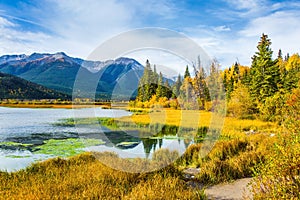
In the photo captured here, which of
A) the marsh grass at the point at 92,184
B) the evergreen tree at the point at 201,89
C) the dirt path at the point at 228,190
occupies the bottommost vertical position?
the dirt path at the point at 228,190

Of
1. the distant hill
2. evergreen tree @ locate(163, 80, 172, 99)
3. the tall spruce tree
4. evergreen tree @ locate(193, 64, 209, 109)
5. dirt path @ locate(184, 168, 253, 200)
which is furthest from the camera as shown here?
the distant hill

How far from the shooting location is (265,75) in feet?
97.8

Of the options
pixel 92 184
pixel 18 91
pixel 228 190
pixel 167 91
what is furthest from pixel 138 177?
pixel 18 91

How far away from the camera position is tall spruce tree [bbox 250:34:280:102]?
2941cm

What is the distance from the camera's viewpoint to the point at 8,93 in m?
93.4

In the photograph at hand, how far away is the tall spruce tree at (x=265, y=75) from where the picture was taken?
1158 inches

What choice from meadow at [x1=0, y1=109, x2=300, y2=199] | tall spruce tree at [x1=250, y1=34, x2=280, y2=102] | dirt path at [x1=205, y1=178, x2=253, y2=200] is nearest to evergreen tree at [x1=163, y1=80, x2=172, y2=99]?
tall spruce tree at [x1=250, y1=34, x2=280, y2=102]

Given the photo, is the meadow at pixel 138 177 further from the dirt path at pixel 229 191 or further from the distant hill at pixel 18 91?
the distant hill at pixel 18 91

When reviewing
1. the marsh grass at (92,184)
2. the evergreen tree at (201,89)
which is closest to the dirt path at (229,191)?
the marsh grass at (92,184)

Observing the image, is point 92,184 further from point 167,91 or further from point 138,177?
point 167,91

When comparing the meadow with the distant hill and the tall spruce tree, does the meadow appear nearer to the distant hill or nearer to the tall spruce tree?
the tall spruce tree

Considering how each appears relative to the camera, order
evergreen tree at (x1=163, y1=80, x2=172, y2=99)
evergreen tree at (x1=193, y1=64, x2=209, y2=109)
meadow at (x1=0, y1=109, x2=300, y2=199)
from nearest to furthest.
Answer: meadow at (x1=0, y1=109, x2=300, y2=199) < evergreen tree at (x1=193, y1=64, x2=209, y2=109) < evergreen tree at (x1=163, y1=80, x2=172, y2=99)

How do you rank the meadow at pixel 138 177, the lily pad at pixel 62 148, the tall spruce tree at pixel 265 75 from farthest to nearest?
the tall spruce tree at pixel 265 75 → the lily pad at pixel 62 148 → the meadow at pixel 138 177

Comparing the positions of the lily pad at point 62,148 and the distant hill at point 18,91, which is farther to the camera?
the distant hill at point 18,91
